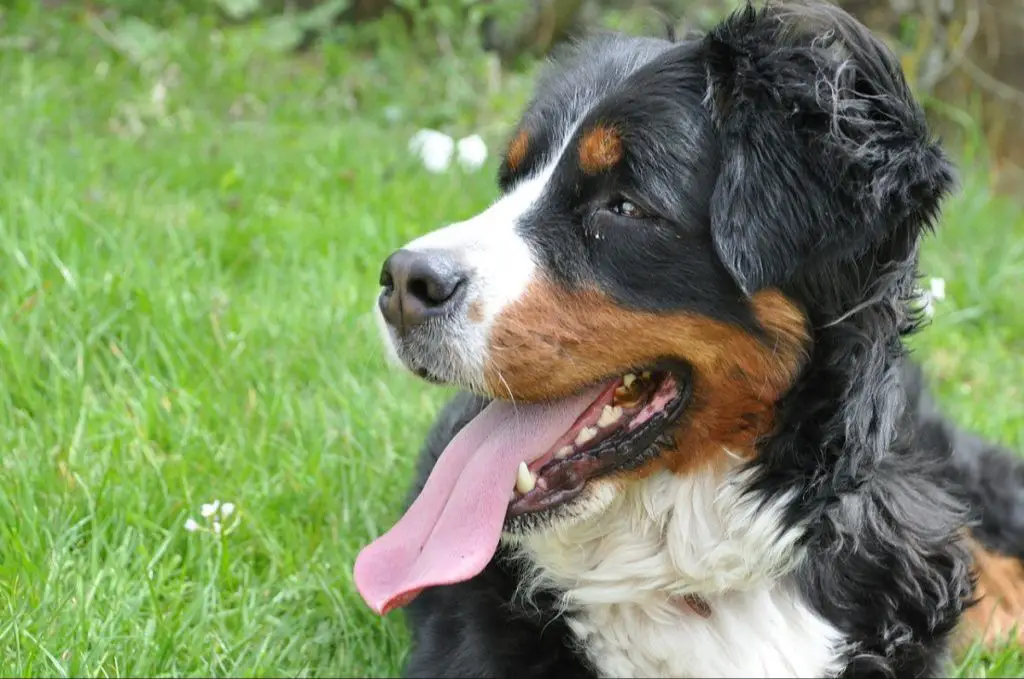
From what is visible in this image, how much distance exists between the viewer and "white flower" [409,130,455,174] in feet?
18.7

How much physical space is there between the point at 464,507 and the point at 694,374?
542 mm

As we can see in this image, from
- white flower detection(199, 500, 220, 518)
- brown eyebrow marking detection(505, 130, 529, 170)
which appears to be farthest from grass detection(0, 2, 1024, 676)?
brown eyebrow marking detection(505, 130, 529, 170)

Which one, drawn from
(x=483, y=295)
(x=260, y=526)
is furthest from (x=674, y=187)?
(x=260, y=526)

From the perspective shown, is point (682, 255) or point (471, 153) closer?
→ point (682, 255)

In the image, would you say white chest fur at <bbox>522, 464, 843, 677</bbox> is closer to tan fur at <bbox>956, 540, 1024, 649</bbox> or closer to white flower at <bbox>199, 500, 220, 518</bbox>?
tan fur at <bbox>956, 540, 1024, 649</bbox>

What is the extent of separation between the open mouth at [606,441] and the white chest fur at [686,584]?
103 mm

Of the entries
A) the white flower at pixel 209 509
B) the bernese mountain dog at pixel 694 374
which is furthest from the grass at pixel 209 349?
the bernese mountain dog at pixel 694 374

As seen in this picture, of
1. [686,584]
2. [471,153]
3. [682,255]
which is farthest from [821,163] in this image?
[471,153]

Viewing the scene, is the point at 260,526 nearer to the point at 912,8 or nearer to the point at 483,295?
the point at 483,295

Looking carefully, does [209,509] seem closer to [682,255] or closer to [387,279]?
[387,279]

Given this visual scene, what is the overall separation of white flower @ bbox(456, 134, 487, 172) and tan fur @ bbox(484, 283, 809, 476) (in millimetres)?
3461

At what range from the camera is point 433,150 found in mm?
5777

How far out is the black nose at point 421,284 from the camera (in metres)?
2.23

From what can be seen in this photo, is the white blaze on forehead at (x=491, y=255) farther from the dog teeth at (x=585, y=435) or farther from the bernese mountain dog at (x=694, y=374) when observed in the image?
the dog teeth at (x=585, y=435)
